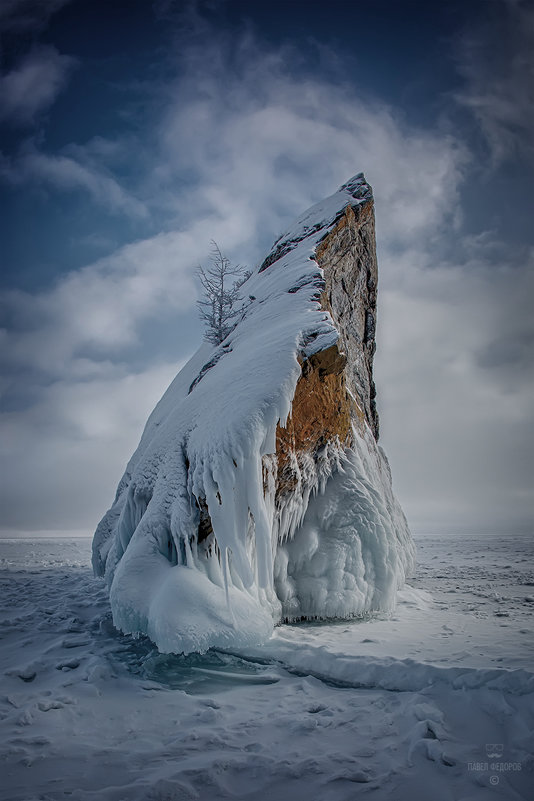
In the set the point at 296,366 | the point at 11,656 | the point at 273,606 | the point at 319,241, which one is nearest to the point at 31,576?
the point at 11,656

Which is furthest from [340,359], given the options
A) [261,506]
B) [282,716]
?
[282,716]

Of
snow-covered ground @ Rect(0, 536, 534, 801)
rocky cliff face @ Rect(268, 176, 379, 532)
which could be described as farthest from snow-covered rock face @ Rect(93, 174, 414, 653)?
snow-covered ground @ Rect(0, 536, 534, 801)

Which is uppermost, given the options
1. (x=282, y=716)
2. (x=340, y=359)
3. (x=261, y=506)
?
(x=340, y=359)

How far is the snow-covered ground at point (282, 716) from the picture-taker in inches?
71.2

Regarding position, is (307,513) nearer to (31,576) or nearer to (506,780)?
(506,780)

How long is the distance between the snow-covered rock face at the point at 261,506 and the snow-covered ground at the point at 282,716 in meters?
0.46

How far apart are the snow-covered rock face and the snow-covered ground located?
46cm

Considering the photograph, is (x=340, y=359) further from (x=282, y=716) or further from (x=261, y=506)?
(x=282, y=716)

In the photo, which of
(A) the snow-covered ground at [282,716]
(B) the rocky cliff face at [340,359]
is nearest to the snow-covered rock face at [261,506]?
(B) the rocky cliff face at [340,359]

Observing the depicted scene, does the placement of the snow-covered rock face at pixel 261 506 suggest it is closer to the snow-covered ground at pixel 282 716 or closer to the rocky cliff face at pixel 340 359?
the rocky cliff face at pixel 340 359

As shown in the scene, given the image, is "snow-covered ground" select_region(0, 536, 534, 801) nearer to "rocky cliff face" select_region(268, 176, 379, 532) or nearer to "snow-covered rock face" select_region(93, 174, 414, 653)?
"snow-covered rock face" select_region(93, 174, 414, 653)

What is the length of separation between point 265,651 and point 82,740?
5.50 feet

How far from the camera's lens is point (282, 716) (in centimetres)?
243

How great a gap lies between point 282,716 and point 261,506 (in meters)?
1.70
